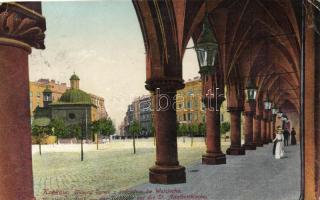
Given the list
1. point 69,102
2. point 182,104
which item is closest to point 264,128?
point 69,102

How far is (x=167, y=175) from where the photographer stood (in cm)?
991

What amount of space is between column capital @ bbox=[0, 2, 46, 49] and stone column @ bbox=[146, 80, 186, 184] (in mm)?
5720

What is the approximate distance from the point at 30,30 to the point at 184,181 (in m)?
7.02

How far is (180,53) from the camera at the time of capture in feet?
34.3

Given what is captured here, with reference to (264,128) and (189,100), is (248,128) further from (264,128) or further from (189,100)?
(189,100)

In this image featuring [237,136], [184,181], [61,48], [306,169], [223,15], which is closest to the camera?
[306,169]

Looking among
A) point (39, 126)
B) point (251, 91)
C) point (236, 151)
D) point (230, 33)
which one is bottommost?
point (236, 151)

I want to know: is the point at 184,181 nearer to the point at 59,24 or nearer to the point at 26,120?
the point at 59,24

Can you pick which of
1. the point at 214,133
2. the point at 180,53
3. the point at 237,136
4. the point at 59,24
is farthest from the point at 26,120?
the point at 237,136

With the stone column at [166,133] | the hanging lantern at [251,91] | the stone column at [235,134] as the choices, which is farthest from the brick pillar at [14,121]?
the stone column at [235,134]

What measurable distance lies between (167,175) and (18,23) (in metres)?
6.57

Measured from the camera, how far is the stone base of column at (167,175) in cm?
995

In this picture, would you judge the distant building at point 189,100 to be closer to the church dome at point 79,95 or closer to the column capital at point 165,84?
the column capital at point 165,84

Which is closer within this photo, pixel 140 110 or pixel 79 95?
pixel 79 95
